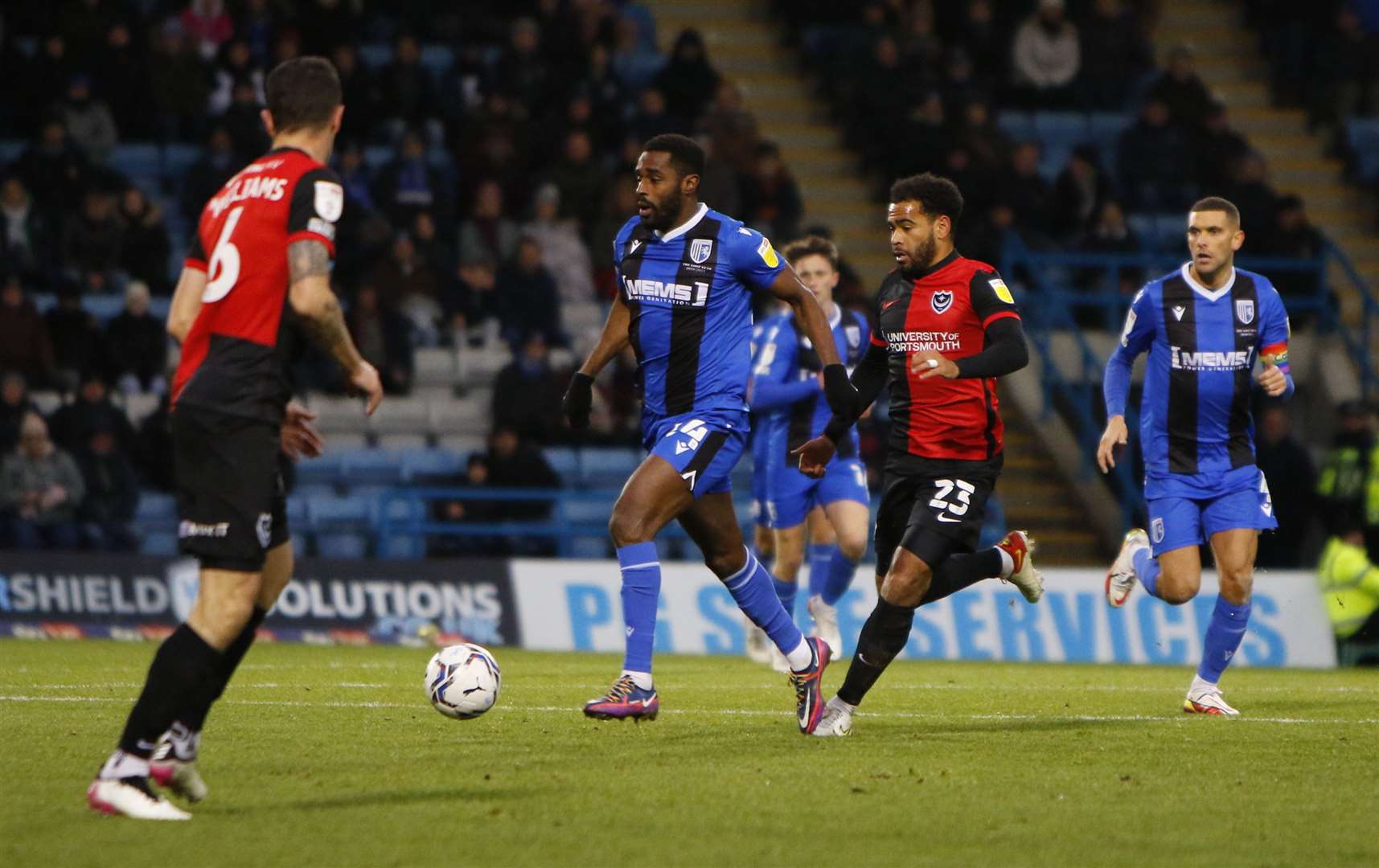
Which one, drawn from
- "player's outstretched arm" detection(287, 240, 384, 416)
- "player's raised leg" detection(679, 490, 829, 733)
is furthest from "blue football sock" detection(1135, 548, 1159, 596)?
"player's outstretched arm" detection(287, 240, 384, 416)

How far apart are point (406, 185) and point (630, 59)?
4.14 m

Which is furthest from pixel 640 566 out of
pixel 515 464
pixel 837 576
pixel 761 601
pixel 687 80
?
pixel 687 80

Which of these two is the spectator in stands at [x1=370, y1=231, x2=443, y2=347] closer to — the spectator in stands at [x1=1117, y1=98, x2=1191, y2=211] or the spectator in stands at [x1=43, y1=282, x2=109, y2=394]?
the spectator in stands at [x1=43, y1=282, x2=109, y2=394]

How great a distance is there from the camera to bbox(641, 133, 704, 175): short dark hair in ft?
29.5

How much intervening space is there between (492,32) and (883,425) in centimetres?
635

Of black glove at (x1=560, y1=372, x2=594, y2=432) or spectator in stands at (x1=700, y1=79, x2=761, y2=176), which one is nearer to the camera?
black glove at (x1=560, y1=372, x2=594, y2=432)

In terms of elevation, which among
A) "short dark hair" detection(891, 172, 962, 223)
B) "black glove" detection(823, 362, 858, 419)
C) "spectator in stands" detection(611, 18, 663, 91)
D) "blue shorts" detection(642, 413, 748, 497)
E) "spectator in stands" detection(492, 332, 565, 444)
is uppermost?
"spectator in stands" detection(611, 18, 663, 91)

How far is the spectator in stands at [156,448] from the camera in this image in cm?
1717

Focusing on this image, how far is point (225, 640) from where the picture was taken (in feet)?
20.5

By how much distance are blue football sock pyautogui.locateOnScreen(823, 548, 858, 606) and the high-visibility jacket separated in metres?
4.56

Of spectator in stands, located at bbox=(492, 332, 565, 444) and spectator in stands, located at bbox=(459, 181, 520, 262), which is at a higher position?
spectator in stands, located at bbox=(459, 181, 520, 262)

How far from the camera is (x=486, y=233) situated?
19438 millimetres

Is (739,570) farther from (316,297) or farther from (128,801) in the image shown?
(128,801)

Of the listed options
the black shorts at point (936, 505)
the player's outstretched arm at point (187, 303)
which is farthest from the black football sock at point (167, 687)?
the black shorts at point (936, 505)
